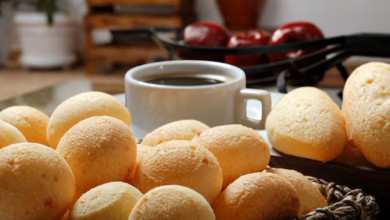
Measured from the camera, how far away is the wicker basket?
214mm

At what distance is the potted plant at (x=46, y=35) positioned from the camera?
249cm

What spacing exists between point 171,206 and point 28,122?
18 cm

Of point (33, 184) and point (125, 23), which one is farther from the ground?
point (33, 184)

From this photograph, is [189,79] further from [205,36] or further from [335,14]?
[335,14]

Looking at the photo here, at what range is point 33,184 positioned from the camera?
0.20 meters

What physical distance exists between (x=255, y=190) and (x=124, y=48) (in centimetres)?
224

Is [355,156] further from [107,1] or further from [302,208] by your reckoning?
[107,1]

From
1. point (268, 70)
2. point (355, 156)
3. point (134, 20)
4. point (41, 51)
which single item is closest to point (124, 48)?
point (134, 20)

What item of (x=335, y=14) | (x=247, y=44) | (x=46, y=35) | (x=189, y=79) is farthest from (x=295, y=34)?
(x=46, y=35)

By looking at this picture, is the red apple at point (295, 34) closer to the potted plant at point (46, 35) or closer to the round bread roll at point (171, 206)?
the round bread roll at point (171, 206)

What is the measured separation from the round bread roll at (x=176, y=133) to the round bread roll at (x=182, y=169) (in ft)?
0.17

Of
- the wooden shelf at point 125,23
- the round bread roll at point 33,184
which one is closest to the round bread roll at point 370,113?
the round bread roll at point 33,184

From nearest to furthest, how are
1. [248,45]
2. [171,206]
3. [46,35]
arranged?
1. [171,206]
2. [248,45]
3. [46,35]

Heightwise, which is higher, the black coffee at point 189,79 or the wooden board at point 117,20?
the black coffee at point 189,79
